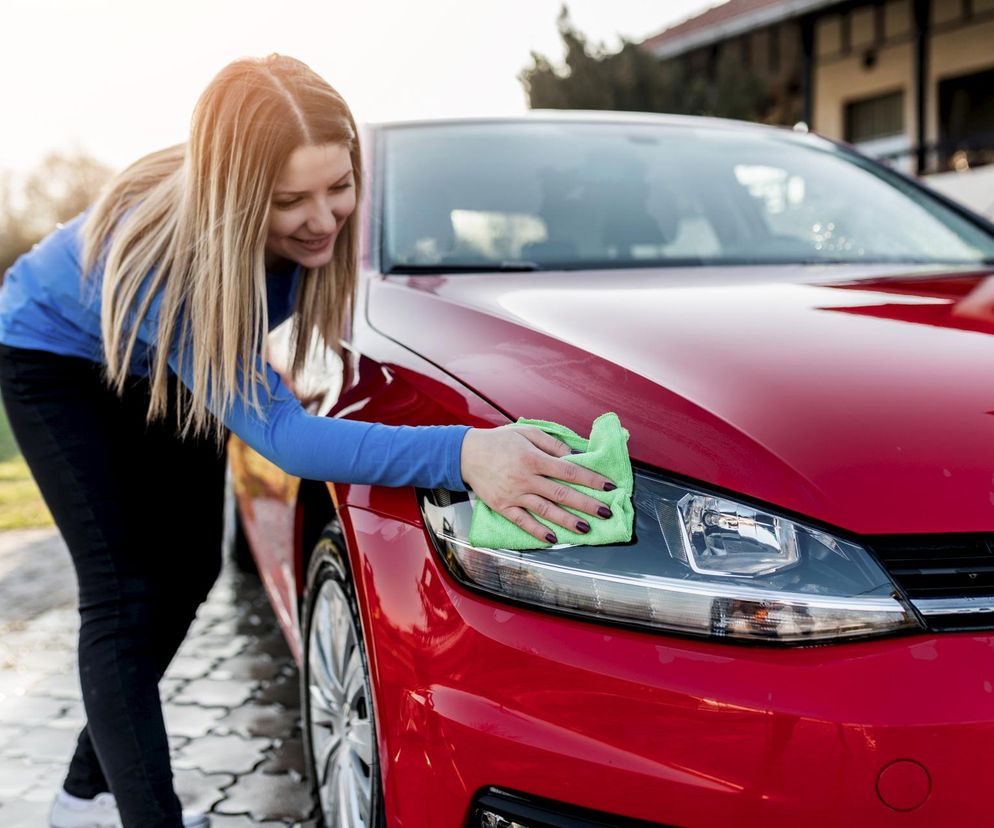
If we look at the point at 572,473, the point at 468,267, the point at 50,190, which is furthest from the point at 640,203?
the point at 50,190

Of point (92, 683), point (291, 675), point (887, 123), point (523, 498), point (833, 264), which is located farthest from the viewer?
point (887, 123)

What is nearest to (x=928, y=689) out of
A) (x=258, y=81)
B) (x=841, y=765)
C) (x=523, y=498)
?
(x=841, y=765)

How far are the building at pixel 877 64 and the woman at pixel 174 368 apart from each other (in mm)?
13595

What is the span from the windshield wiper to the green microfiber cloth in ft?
3.52

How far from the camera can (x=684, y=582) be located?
1.44 m

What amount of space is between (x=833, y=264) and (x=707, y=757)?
5.44ft

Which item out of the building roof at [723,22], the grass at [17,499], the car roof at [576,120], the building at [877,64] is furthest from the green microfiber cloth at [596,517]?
the building roof at [723,22]

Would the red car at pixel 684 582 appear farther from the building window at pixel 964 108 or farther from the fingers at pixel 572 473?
the building window at pixel 964 108

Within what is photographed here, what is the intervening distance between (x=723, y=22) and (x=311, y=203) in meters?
16.9

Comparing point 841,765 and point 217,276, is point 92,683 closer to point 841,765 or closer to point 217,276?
point 217,276

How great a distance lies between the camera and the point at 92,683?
2059 millimetres

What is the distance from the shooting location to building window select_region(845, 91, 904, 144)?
17703 millimetres

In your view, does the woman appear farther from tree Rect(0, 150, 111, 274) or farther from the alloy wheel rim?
tree Rect(0, 150, 111, 274)

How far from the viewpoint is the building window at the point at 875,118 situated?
58.1ft
